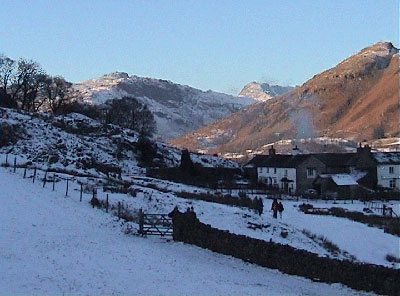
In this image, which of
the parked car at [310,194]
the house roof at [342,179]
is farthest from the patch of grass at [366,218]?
the house roof at [342,179]

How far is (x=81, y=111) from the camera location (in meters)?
119

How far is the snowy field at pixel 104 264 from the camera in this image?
63.2 feet

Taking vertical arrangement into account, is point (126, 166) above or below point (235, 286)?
above

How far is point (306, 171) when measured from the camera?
8725cm

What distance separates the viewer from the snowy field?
1925cm

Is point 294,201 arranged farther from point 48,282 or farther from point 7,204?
point 48,282

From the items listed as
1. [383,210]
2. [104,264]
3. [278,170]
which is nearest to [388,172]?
[278,170]

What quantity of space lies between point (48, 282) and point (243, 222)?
21.9 metres

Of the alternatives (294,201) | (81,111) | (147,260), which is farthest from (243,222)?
(81,111)

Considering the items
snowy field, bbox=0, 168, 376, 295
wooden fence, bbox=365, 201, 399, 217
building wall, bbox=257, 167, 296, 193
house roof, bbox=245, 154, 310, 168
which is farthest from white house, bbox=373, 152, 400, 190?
snowy field, bbox=0, 168, 376, 295

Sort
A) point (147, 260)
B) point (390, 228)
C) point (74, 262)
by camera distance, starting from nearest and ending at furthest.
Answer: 1. point (74, 262)
2. point (147, 260)
3. point (390, 228)

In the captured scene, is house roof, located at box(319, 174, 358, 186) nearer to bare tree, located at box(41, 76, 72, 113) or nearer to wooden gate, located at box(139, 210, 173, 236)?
wooden gate, located at box(139, 210, 173, 236)

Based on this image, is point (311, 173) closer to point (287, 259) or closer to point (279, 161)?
point (279, 161)

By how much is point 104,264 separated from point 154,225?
11.1m
